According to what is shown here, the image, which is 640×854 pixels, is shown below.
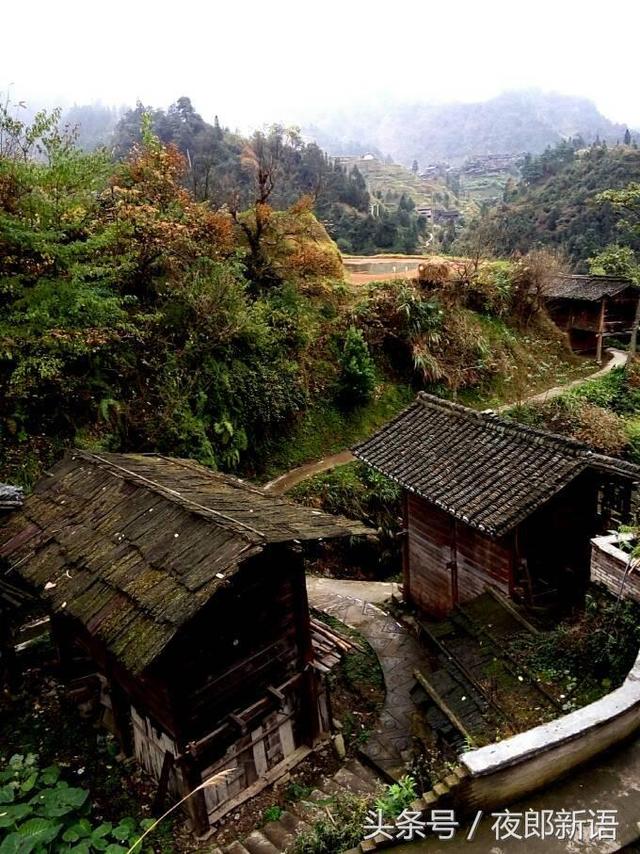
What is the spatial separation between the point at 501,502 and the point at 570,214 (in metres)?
65.8

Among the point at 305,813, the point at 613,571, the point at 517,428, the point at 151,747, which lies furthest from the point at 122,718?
the point at 517,428

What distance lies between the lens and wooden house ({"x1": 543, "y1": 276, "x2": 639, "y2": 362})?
34656mm

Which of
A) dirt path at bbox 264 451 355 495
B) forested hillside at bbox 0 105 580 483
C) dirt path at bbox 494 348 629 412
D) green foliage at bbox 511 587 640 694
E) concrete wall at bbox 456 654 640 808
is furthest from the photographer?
dirt path at bbox 494 348 629 412

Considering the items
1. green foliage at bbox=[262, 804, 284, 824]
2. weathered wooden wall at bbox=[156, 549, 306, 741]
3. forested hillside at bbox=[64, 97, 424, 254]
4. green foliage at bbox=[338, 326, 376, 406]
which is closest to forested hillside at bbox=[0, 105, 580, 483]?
green foliage at bbox=[338, 326, 376, 406]

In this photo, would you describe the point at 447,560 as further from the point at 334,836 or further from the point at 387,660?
the point at 334,836

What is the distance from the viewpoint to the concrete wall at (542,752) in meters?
5.89

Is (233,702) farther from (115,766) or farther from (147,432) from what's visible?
(147,432)

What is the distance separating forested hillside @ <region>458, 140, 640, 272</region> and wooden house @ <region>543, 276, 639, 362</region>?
20.6 metres

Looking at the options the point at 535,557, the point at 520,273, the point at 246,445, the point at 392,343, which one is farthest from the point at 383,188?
the point at 535,557

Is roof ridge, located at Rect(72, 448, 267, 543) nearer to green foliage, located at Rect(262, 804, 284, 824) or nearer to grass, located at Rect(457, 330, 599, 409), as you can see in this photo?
green foliage, located at Rect(262, 804, 284, 824)

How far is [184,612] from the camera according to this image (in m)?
7.05

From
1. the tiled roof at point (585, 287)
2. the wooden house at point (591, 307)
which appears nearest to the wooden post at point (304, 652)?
the tiled roof at point (585, 287)

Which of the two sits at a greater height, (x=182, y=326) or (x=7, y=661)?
(x=182, y=326)

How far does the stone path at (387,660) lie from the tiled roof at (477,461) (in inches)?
174
